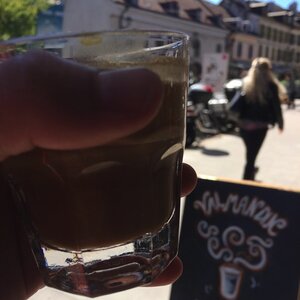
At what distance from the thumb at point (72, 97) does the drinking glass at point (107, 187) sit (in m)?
0.05

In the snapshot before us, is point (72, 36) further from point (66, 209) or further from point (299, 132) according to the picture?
point (299, 132)

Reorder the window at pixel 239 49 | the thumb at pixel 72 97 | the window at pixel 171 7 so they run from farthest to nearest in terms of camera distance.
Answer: the window at pixel 239 49 → the window at pixel 171 7 → the thumb at pixel 72 97

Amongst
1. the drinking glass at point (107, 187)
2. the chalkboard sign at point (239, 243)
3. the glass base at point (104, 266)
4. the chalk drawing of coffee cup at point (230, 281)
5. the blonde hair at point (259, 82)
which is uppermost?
the drinking glass at point (107, 187)

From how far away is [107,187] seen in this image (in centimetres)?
72

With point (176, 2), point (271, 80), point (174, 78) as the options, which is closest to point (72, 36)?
point (174, 78)

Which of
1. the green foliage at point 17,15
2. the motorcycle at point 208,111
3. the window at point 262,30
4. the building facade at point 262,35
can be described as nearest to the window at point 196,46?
the building facade at point 262,35

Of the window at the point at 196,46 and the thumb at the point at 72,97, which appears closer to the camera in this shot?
the thumb at the point at 72,97

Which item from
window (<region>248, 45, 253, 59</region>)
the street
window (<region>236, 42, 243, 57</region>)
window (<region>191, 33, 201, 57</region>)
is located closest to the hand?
the street

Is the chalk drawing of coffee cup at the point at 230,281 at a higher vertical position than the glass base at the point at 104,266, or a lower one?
lower

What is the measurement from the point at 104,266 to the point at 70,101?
304 millimetres

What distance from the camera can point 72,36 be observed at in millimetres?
762

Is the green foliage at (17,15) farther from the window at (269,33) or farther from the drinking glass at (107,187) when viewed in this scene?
the window at (269,33)

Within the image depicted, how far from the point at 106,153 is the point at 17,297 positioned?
542 millimetres

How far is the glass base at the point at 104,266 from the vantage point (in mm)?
766
